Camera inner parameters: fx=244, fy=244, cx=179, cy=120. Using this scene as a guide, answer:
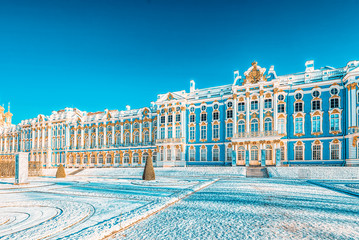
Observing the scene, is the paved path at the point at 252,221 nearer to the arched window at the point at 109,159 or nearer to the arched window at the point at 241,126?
the arched window at the point at 241,126

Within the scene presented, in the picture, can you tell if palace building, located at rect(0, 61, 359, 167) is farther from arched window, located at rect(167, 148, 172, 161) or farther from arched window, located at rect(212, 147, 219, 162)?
arched window, located at rect(167, 148, 172, 161)

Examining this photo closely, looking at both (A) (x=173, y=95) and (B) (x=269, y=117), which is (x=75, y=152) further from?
(B) (x=269, y=117)

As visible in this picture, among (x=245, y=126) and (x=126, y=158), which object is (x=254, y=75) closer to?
(x=245, y=126)

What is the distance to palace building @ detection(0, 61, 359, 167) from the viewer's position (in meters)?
29.4

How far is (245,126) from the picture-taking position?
110 ft

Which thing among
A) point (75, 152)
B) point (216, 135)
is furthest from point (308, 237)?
point (75, 152)

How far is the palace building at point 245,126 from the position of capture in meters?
29.4

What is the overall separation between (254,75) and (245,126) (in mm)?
7246

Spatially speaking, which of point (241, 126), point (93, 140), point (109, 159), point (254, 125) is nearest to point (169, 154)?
point (241, 126)

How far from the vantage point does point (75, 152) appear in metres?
50.3

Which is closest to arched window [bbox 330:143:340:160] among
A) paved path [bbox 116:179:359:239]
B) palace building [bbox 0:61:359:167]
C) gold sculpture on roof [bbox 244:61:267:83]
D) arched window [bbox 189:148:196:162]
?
palace building [bbox 0:61:359:167]

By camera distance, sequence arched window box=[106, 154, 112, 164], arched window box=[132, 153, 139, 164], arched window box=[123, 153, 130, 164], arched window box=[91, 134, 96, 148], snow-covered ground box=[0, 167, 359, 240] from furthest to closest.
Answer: arched window box=[91, 134, 96, 148] → arched window box=[106, 154, 112, 164] → arched window box=[123, 153, 130, 164] → arched window box=[132, 153, 139, 164] → snow-covered ground box=[0, 167, 359, 240]

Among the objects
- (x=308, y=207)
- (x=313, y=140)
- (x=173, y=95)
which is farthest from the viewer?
(x=173, y=95)

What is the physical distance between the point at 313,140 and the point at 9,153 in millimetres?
66806
